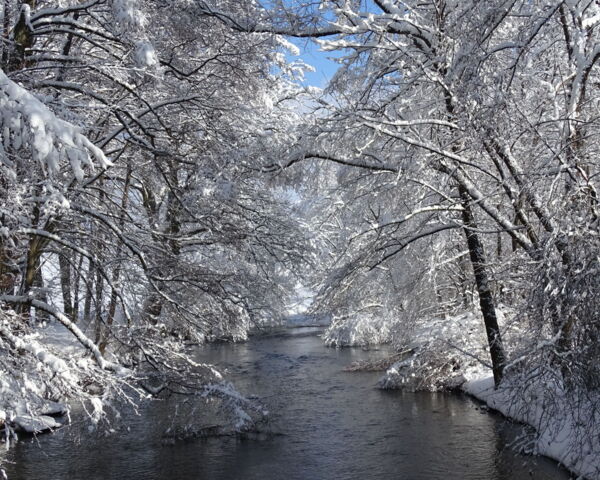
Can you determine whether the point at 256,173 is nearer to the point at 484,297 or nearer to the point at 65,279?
the point at 65,279

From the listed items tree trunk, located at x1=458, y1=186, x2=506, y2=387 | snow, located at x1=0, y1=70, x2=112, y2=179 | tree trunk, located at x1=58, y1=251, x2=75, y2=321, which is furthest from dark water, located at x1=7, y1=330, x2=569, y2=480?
snow, located at x1=0, y1=70, x2=112, y2=179

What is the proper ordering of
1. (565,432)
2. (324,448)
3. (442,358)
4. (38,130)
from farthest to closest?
(442,358) → (324,448) → (565,432) → (38,130)

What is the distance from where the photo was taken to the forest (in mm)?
5824

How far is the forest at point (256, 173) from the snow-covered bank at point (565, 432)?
6 cm

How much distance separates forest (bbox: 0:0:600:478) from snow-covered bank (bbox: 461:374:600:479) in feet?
0.20

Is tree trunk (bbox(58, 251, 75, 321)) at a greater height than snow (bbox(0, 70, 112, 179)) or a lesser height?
lesser

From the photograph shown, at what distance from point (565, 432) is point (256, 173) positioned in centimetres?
619

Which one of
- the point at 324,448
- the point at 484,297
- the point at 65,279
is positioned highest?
the point at 65,279

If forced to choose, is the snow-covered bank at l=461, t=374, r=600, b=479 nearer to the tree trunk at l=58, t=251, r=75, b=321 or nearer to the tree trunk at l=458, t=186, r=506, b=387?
the tree trunk at l=458, t=186, r=506, b=387

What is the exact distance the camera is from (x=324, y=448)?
10.0 metres

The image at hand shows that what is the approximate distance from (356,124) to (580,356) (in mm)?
5049

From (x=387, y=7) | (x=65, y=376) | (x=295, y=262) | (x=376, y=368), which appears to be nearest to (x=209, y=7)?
(x=387, y=7)

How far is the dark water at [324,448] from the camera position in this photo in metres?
8.80

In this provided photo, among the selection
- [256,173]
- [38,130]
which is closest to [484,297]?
[256,173]
